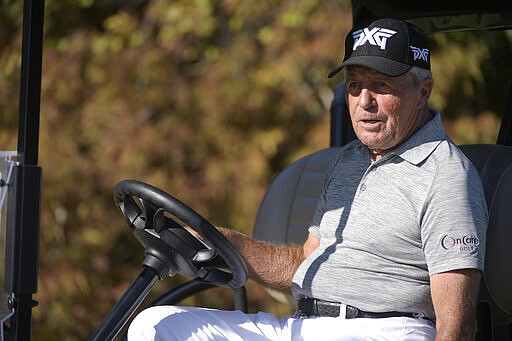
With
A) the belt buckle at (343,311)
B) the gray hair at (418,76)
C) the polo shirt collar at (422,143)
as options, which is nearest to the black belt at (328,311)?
the belt buckle at (343,311)

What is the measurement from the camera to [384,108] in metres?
2.44

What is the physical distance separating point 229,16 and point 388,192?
11.3 feet

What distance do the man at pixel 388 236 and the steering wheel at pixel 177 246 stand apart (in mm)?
145

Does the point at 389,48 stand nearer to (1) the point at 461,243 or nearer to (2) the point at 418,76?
(2) the point at 418,76

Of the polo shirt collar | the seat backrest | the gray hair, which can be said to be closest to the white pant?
the polo shirt collar

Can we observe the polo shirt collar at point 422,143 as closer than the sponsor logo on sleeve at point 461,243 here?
No

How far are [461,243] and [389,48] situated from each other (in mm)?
517

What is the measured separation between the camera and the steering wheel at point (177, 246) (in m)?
2.20

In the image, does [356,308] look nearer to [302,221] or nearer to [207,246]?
[207,246]

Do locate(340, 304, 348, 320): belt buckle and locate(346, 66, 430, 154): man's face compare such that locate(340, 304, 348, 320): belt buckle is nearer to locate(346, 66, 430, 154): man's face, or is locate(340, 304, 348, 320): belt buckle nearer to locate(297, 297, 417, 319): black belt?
locate(297, 297, 417, 319): black belt

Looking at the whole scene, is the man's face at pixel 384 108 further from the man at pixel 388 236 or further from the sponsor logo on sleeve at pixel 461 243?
the sponsor logo on sleeve at pixel 461 243

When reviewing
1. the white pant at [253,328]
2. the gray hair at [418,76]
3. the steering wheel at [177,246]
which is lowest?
the white pant at [253,328]

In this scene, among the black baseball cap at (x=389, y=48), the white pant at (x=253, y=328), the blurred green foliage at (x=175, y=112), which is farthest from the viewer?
the blurred green foliage at (x=175, y=112)

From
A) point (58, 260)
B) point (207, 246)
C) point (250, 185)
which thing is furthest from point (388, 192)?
point (58, 260)
